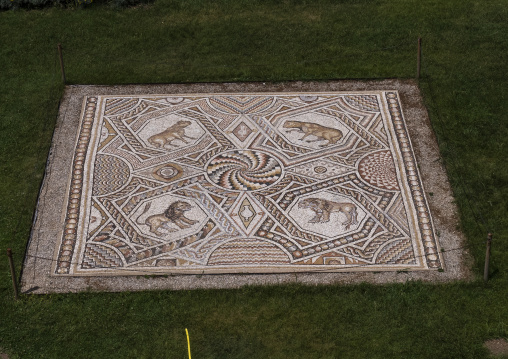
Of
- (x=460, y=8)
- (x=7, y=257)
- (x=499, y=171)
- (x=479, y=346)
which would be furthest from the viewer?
(x=460, y=8)

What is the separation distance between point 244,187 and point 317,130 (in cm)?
195

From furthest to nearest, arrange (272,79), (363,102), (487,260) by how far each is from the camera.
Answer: (272,79)
(363,102)
(487,260)

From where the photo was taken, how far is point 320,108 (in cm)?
1653

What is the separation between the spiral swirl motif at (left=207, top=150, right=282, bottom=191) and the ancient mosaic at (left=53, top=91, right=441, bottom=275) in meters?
0.02

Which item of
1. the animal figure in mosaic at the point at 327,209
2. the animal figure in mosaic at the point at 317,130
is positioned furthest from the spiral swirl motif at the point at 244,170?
the animal figure in mosaic at the point at 317,130

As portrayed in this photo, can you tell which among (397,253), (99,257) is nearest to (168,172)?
Result: (99,257)

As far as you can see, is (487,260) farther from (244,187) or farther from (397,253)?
(244,187)

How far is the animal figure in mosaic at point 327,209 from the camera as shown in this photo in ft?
46.2

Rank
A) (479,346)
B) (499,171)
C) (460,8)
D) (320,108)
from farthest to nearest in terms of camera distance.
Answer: (460,8) < (320,108) < (499,171) < (479,346)

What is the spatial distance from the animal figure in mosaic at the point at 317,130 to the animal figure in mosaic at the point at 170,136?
1668mm

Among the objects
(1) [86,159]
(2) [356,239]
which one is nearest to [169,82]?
(1) [86,159]

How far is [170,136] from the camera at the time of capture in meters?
15.9

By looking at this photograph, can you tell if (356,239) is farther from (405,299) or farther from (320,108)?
(320,108)

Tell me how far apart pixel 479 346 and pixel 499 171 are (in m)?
3.68
